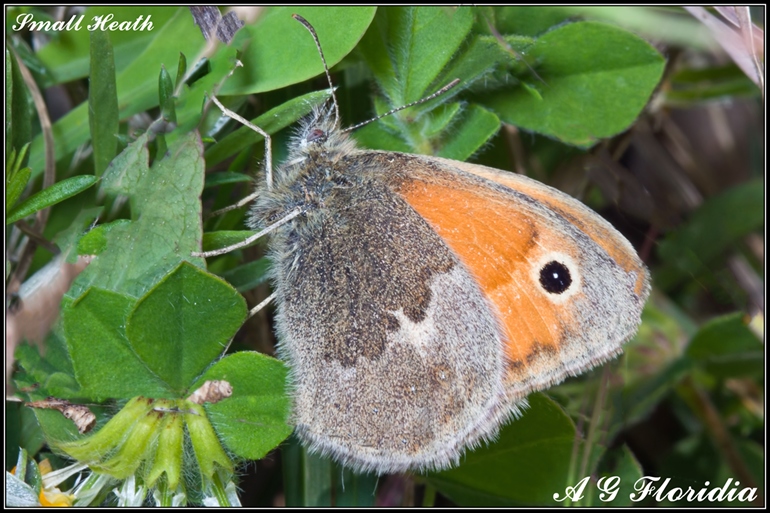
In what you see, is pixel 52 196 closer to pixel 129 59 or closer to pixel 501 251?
pixel 129 59

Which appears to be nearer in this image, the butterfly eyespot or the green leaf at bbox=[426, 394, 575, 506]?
the butterfly eyespot

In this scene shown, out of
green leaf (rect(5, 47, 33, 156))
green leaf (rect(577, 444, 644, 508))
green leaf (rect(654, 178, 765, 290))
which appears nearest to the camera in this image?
green leaf (rect(5, 47, 33, 156))

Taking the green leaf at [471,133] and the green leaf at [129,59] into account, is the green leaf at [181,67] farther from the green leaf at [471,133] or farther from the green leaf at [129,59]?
the green leaf at [471,133]

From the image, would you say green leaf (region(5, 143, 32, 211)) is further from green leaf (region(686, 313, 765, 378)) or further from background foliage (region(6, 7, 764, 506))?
green leaf (region(686, 313, 765, 378))

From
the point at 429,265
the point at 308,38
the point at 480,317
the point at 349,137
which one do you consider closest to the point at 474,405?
the point at 480,317

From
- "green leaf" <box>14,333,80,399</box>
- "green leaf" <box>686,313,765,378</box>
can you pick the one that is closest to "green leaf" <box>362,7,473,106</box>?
"green leaf" <box>14,333,80,399</box>

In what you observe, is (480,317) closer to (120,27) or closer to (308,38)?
(308,38)

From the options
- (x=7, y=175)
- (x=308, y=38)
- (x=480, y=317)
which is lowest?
(x=480, y=317)
